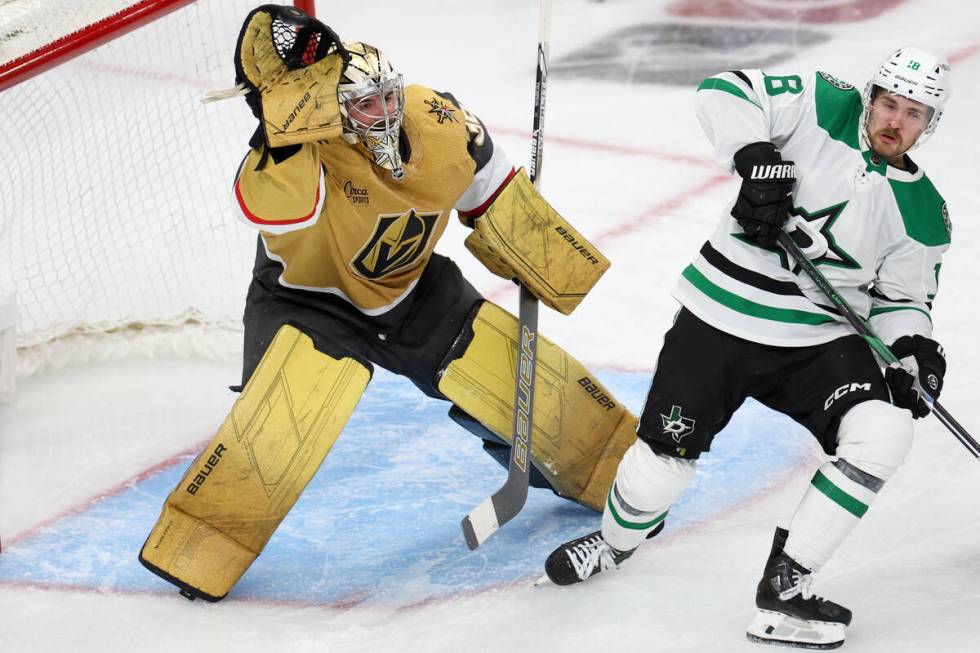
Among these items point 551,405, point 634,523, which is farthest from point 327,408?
point 634,523

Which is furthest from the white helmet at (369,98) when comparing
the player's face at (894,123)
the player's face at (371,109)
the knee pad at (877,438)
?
the knee pad at (877,438)

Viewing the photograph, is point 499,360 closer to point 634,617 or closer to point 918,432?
point 634,617

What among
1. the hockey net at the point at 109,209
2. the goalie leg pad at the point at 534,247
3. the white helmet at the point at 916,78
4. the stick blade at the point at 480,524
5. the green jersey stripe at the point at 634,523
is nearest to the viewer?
the white helmet at the point at 916,78

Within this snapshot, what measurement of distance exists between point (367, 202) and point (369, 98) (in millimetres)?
218

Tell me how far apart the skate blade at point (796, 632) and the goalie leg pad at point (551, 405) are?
26.3 inches

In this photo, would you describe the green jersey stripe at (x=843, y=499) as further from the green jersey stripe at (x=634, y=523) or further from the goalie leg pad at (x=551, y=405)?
the goalie leg pad at (x=551, y=405)

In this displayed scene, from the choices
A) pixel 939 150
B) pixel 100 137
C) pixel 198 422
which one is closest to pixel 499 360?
pixel 198 422

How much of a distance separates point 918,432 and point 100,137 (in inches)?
90.2

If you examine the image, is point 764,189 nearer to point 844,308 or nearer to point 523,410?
point 844,308

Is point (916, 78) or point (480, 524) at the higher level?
point (916, 78)

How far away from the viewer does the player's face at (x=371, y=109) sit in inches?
97.1

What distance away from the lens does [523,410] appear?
2850 mm

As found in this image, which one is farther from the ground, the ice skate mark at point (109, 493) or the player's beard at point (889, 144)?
the player's beard at point (889, 144)

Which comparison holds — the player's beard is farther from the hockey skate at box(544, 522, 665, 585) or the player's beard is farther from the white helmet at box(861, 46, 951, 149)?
the hockey skate at box(544, 522, 665, 585)
